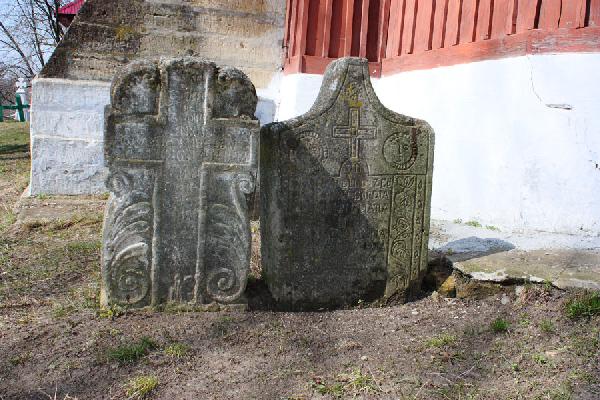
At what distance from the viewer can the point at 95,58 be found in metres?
7.10

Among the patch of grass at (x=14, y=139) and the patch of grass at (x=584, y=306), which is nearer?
the patch of grass at (x=584, y=306)

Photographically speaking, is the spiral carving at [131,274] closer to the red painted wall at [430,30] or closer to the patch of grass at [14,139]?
the red painted wall at [430,30]

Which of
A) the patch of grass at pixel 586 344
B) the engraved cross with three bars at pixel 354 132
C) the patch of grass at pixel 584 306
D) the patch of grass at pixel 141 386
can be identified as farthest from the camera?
the engraved cross with three bars at pixel 354 132

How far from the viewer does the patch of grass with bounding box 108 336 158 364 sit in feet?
9.86

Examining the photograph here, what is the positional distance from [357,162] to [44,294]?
91.7 inches

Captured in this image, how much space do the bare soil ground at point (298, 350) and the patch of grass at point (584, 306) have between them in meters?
0.04

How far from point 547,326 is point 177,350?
2142 mm

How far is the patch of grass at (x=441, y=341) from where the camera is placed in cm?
330

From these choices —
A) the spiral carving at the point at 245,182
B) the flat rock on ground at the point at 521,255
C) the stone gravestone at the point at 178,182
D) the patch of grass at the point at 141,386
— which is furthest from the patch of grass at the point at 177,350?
the flat rock on ground at the point at 521,255

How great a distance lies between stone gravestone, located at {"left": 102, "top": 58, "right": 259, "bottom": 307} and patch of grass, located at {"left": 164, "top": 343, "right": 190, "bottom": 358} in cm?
47

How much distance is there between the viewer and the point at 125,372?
9.55ft

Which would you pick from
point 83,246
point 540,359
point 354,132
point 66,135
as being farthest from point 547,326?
point 66,135

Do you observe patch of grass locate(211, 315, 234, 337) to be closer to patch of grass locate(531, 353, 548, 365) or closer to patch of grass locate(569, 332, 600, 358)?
patch of grass locate(531, 353, 548, 365)

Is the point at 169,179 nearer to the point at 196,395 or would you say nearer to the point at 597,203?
the point at 196,395
